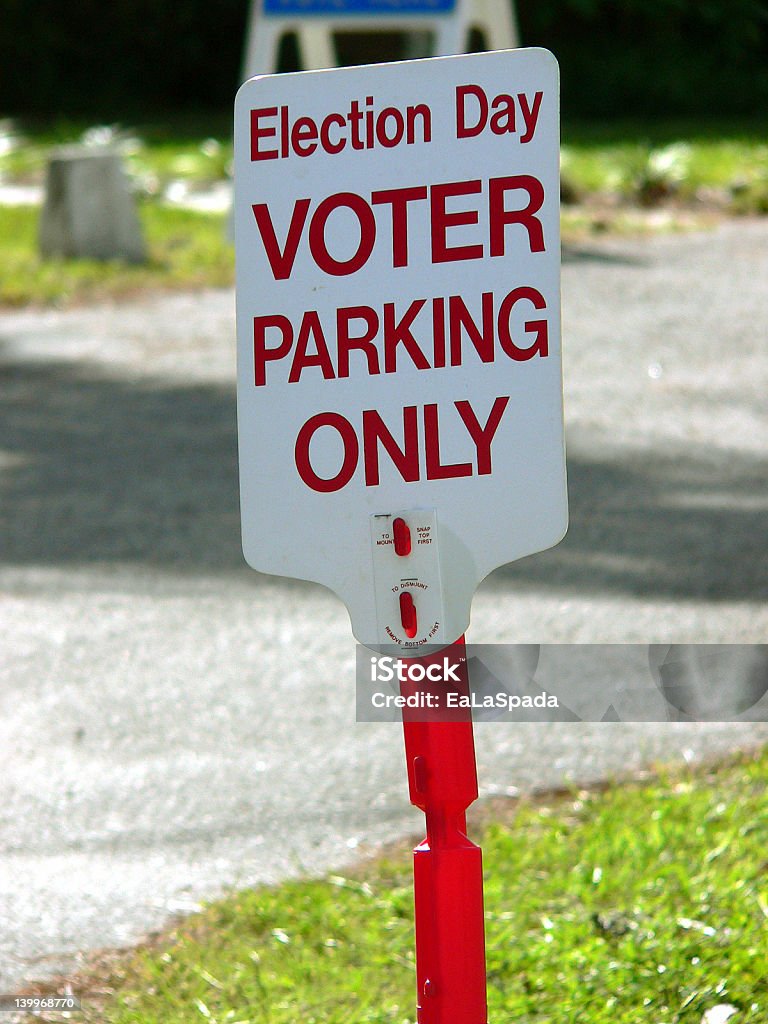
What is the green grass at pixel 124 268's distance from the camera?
9180mm

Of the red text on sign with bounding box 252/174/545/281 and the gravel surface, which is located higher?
the red text on sign with bounding box 252/174/545/281

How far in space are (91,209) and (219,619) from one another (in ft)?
19.4

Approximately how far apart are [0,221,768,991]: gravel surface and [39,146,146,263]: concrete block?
2.21 m

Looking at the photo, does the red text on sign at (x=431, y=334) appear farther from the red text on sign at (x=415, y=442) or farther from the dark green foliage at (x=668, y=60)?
the dark green foliage at (x=668, y=60)

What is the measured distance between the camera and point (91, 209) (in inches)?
394

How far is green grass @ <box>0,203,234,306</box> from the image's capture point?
30.1ft

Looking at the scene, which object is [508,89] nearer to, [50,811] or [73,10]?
[50,811]

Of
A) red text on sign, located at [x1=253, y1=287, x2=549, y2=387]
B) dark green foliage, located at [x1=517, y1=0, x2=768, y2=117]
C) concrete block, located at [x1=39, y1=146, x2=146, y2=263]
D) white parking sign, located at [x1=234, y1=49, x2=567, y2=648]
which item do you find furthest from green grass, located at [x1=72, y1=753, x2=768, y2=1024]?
dark green foliage, located at [x1=517, y1=0, x2=768, y2=117]

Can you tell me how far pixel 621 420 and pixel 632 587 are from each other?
1.88 meters

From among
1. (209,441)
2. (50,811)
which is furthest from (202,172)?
(50,811)

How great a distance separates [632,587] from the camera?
4832 mm

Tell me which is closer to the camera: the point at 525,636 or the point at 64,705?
the point at 64,705

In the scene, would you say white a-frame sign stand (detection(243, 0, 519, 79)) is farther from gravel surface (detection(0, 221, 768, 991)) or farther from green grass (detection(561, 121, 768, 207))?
green grass (detection(561, 121, 768, 207))

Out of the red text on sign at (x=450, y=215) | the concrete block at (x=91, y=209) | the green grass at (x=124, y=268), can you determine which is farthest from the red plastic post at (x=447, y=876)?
the concrete block at (x=91, y=209)
